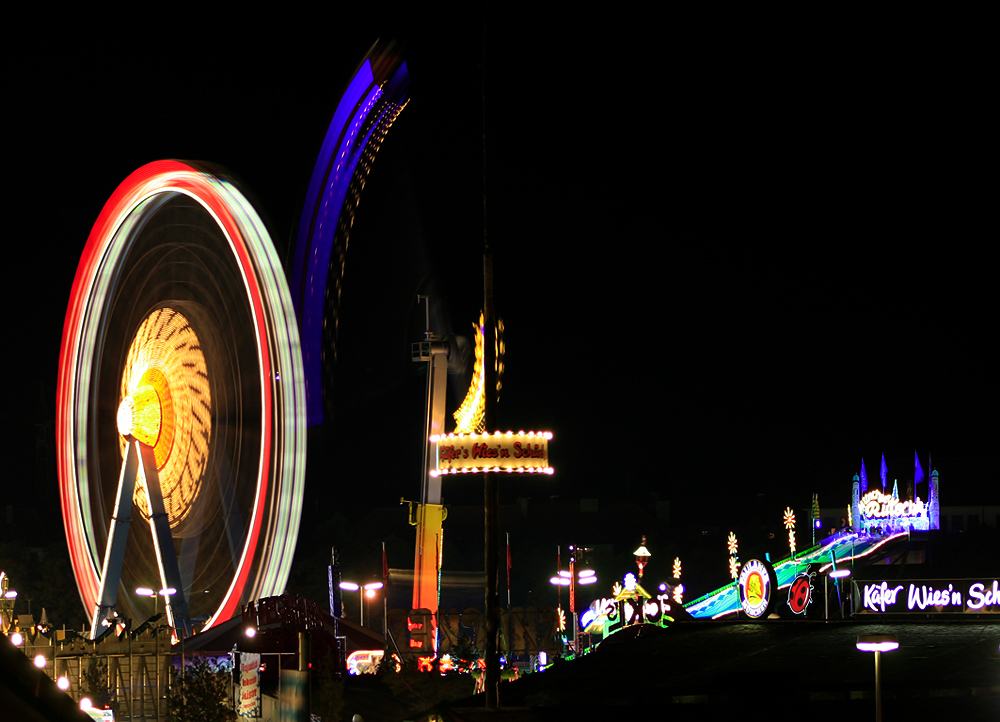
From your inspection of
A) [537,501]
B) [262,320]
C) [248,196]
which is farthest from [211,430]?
[537,501]

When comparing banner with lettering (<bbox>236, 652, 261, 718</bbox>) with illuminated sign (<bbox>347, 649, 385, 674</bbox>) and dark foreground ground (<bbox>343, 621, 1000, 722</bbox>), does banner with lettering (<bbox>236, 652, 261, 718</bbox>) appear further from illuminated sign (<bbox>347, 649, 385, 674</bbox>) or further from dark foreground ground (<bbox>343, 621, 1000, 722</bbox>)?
illuminated sign (<bbox>347, 649, 385, 674</bbox>)

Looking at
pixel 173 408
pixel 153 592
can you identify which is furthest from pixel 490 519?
pixel 153 592

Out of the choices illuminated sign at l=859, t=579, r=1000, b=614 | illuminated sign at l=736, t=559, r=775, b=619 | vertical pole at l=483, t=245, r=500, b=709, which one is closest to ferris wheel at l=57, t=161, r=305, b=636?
illuminated sign at l=736, t=559, r=775, b=619

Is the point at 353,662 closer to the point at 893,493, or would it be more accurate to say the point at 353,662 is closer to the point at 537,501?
the point at 893,493

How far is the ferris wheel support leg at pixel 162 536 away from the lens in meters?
33.5

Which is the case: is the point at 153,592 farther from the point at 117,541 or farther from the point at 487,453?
the point at 487,453

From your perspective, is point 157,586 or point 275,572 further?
point 157,586

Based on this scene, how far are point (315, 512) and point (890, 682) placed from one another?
2902 inches

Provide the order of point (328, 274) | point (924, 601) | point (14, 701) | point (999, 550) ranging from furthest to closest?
point (999, 550) < point (328, 274) < point (924, 601) < point (14, 701)

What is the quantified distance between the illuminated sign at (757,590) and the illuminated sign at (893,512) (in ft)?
166

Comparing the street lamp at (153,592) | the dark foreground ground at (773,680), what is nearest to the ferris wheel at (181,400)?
the street lamp at (153,592)

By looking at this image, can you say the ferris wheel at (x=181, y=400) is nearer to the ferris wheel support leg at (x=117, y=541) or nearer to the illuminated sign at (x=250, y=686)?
the ferris wheel support leg at (x=117, y=541)

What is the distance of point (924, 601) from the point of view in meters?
20.0

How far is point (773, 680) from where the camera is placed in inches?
543
